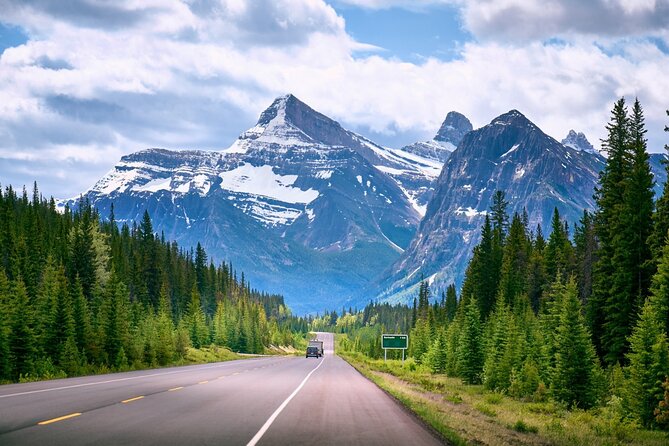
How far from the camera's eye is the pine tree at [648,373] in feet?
94.7

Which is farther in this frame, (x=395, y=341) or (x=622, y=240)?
(x=395, y=341)

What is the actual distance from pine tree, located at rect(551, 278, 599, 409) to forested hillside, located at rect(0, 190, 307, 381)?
87.8 ft

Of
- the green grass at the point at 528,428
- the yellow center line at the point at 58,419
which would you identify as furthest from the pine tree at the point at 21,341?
the yellow center line at the point at 58,419

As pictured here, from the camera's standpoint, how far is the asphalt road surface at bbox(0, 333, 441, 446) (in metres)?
14.9

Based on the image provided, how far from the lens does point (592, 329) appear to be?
2125 inches

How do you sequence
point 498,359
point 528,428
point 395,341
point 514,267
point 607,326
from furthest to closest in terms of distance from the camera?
point 514,267 → point 395,341 → point 498,359 → point 607,326 → point 528,428

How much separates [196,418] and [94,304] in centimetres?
6406

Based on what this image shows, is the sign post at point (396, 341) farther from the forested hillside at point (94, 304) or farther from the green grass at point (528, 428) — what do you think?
the green grass at point (528, 428)

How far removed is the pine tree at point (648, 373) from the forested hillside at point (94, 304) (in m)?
28.8

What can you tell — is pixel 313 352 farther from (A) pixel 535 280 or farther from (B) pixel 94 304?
(B) pixel 94 304

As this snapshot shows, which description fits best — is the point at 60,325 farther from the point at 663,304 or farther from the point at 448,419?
the point at 663,304

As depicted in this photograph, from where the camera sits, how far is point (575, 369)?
35.9 m

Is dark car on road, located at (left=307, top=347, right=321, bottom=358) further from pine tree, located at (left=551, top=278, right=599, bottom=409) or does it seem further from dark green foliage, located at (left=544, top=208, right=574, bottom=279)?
pine tree, located at (left=551, top=278, right=599, bottom=409)

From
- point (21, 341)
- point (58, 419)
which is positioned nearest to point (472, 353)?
point (21, 341)
